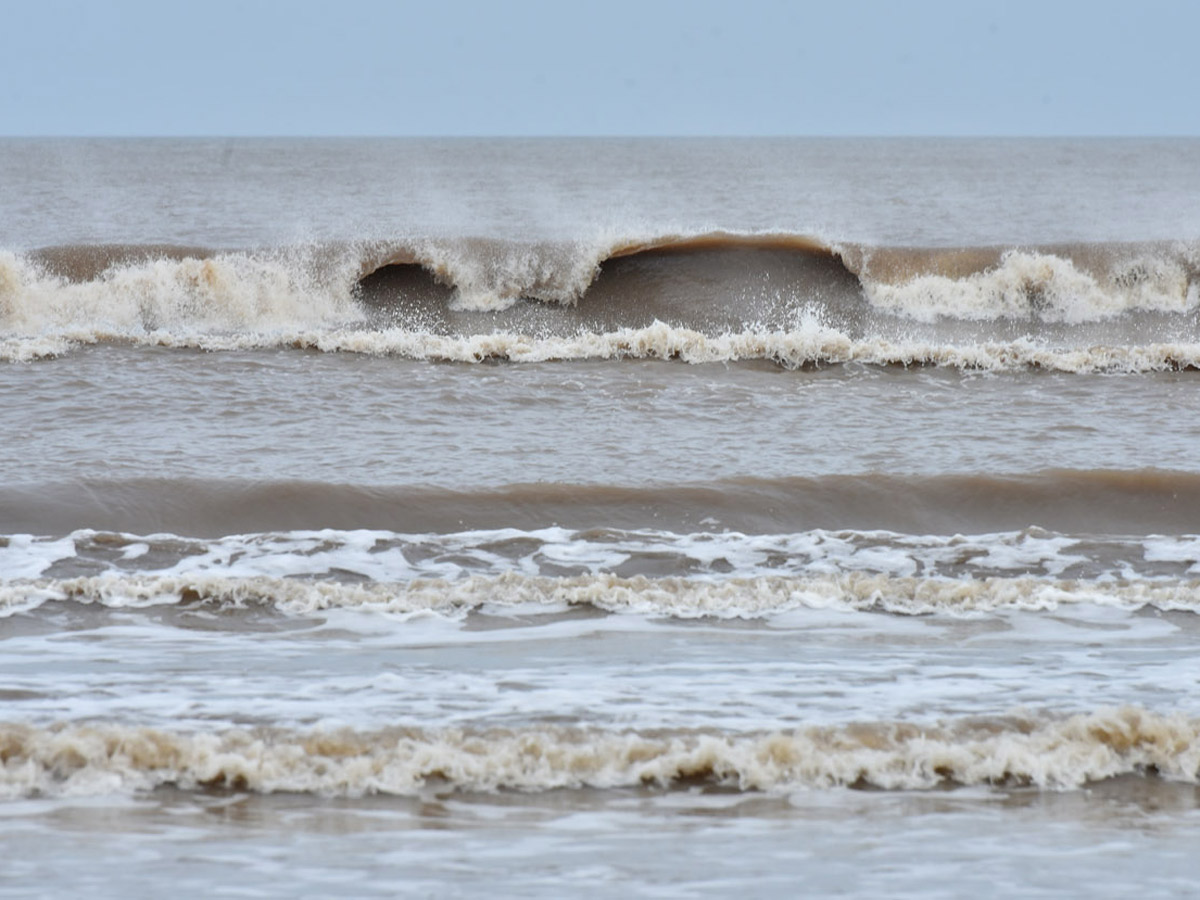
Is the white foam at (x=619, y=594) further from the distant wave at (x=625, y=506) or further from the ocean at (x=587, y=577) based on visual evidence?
the distant wave at (x=625, y=506)

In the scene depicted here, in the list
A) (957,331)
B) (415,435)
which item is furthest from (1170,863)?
(957,331)

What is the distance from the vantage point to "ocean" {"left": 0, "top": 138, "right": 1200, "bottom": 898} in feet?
11.5

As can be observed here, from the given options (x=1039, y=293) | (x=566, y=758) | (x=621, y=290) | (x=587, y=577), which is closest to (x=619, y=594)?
(x=587, y=577)

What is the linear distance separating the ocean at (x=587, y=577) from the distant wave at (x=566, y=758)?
12 mm

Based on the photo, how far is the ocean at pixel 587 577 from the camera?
11.5ft

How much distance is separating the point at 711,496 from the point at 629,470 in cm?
69

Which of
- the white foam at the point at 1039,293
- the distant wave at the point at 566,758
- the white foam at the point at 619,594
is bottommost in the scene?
the distant wave at the point at 566,758

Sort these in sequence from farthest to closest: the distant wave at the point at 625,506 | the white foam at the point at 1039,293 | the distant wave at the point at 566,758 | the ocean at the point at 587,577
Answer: the white foam at the point at 1039,293 → the distant wave at the point at 625,506 → the distant wave at the point at 566,758 → the ocean at the point at 587,577

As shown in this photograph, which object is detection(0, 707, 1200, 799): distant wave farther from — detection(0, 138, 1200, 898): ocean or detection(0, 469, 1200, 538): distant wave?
detection(0, 469, 1200, 538): distant wave

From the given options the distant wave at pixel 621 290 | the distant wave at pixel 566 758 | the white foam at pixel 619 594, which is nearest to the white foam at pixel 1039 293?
the distant wave at pixel 621 290

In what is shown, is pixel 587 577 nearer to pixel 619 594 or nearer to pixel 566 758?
pixel 619 594

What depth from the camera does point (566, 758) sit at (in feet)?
12.8

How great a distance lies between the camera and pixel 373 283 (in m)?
14.9

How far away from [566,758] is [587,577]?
2.03 meters
